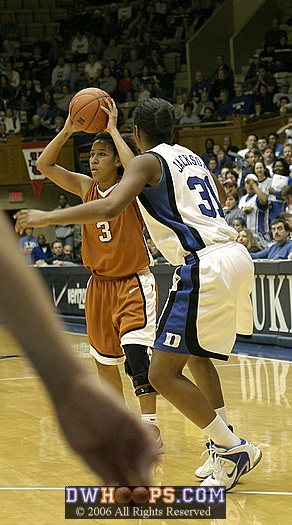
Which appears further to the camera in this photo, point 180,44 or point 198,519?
point 180,44

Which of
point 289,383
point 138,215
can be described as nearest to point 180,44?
point 289,383

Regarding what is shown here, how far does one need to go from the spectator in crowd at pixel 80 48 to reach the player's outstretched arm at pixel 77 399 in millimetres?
21096

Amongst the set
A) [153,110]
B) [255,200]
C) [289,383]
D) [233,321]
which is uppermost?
[153,110]

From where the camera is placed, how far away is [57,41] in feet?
72.7

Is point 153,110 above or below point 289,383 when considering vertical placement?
above

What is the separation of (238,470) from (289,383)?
327 cm

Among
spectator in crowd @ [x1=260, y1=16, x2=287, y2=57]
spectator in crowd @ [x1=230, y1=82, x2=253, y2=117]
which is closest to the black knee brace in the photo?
spectator in crowd @ [x1=230, y1=82, x2=253, y2=117]

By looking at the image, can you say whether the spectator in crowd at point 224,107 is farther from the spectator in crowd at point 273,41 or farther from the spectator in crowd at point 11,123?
the spectator in crowd at point 11,123

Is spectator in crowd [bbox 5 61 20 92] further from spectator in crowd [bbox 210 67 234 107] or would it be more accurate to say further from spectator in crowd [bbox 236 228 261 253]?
spectator in crowd [bbox 236 228 261 253]

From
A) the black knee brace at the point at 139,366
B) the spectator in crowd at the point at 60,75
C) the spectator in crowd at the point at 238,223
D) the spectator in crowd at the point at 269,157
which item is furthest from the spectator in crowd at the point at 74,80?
the black knee brace at the point at 139,366

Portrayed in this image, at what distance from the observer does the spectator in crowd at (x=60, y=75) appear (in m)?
20.4

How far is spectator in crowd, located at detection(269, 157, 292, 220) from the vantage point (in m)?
10.6

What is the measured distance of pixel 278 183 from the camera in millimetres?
10695

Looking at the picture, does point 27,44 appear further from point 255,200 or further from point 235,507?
point 235,507
